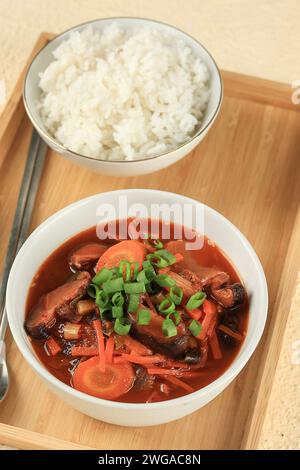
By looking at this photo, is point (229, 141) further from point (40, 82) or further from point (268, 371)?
point (268, 371)

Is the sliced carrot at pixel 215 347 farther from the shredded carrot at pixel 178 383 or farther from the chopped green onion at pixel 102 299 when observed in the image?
the chopped green onion at pixel 102 299

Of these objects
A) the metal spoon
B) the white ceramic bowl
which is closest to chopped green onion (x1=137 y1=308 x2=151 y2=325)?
the metal spoon

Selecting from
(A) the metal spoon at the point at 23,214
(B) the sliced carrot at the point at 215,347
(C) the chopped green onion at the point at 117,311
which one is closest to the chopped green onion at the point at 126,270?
(C) the chopped green onion at the point at 117,311

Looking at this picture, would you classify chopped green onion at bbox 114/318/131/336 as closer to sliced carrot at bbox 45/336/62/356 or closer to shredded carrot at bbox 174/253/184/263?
sliced carrot at bbox 45/336/62/356

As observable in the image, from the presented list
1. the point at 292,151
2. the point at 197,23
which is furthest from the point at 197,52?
the point at 197,23

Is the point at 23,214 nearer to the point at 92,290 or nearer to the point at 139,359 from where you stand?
the point at 92,290
